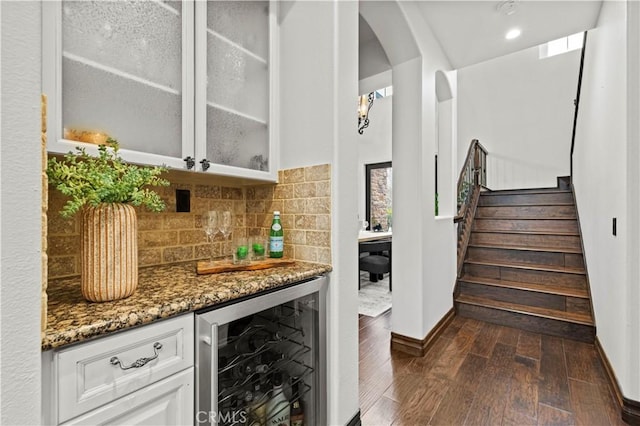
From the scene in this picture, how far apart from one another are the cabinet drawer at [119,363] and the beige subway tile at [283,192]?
2.71 feet

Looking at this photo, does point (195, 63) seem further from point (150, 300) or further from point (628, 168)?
point (628, 168)

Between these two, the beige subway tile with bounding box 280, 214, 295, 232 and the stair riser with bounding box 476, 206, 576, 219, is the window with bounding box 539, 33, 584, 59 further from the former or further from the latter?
the beige subway tile with bounding box 280, 214, 295, 232

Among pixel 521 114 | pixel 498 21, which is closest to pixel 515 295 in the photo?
pixel 498 21

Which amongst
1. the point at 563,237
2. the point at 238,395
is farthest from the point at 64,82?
the point at 563,237

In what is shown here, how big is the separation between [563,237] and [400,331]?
8.80 feet

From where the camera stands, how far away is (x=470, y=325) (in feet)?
9.71

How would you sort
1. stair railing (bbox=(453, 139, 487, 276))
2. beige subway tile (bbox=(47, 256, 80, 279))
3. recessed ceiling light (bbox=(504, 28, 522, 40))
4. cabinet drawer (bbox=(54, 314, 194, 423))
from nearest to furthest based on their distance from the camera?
cabinet drawer (bbox=(54, 314, 194, 423)) < beige subway tile (bbox=(47, 256, 80, 279)) < recessed ceiling light (bbox=(504, 28, 522, 40)) < stair railing (bbox=(453, 139, 487, 276))

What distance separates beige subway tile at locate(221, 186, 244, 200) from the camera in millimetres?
1722

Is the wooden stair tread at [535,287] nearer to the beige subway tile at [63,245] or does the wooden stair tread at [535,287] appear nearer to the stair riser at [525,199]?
the stair riser at [525,199]

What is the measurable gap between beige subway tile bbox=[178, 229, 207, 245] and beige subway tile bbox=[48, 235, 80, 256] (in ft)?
1.38

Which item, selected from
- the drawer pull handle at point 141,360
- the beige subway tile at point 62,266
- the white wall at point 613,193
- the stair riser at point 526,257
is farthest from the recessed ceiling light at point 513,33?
the beige subway tile at point 62,266

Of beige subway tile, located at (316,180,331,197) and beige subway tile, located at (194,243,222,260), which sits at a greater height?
beige subway tile, located at (316,180,331,197)

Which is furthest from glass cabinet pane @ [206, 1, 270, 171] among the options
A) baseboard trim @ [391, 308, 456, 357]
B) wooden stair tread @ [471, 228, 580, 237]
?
wooden stair tread @ [471, 228, 580, 237]

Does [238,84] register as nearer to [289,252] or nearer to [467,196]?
[289,252]
